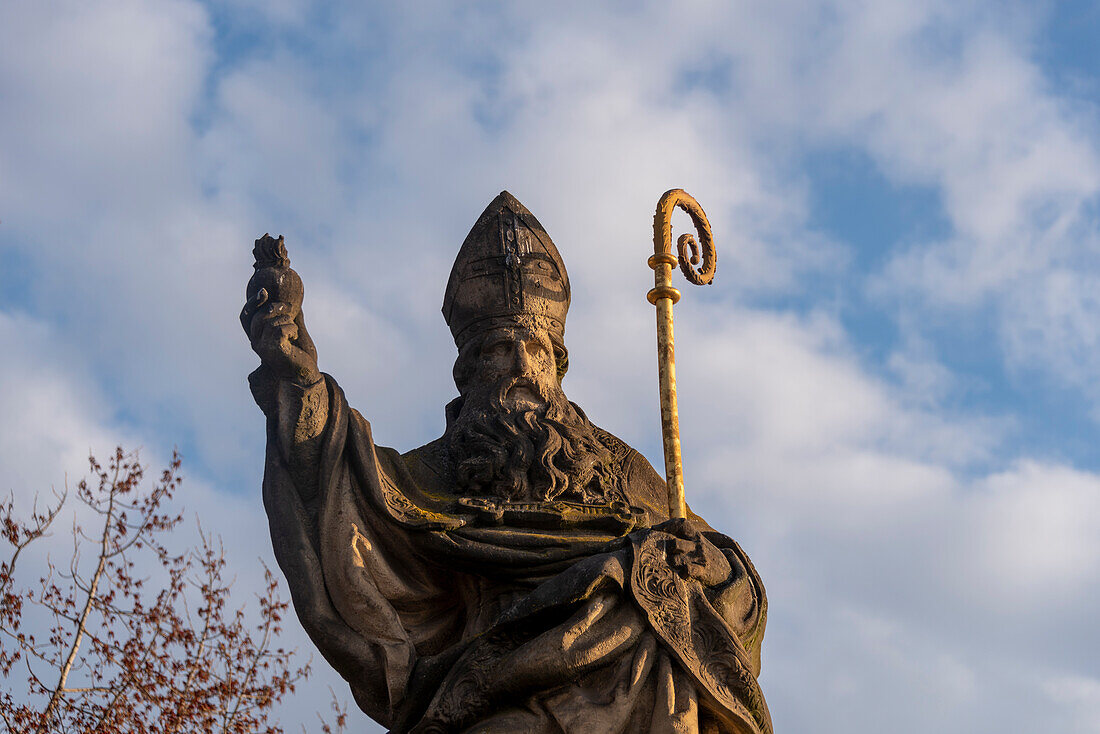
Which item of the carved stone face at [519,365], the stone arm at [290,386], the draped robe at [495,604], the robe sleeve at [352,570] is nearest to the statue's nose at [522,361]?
the carved stone face at [519,365]

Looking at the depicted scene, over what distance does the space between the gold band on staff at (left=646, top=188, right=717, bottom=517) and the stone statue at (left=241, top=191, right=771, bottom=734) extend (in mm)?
215

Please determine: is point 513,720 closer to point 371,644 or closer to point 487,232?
point 371,644

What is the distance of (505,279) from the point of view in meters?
7.70

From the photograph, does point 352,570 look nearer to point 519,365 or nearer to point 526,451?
point 526,451

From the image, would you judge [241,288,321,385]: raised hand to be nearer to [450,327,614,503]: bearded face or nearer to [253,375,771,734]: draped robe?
[253,375,771,734]: draped robe

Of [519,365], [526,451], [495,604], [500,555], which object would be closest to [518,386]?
[519,365]

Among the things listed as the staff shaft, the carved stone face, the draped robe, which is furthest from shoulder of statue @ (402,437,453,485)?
the staff shaft

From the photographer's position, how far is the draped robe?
243 inches

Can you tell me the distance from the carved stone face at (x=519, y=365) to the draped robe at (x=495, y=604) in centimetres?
49

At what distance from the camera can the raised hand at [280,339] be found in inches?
270

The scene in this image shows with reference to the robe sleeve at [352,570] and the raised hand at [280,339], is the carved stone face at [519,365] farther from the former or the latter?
the raised hand at [280,339]

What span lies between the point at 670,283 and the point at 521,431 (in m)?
1.14

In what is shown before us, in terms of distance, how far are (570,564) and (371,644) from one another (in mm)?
870

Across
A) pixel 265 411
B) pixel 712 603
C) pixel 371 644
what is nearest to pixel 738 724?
pixel 712 603
